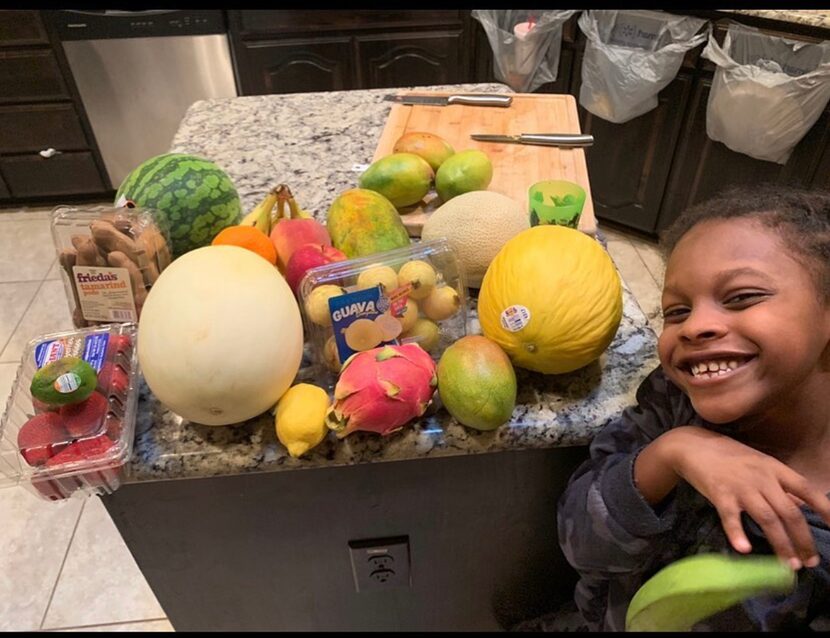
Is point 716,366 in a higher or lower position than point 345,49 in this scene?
higher

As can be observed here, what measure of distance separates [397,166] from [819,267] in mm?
531

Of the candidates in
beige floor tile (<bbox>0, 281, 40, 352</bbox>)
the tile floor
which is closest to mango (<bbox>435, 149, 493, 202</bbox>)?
the tile floor

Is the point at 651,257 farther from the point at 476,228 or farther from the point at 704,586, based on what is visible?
the point at 704,586

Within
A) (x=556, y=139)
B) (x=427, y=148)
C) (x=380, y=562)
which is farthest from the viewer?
(x=556, y=139)

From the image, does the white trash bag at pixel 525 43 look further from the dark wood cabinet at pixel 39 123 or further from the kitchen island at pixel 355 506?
the dark wood cabinet at pixel 39 123

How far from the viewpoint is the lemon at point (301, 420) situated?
588mm

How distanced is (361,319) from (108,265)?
291 mm

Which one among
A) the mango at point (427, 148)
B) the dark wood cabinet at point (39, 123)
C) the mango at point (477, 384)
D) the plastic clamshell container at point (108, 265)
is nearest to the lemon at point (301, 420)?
the mango at point (477, 384)

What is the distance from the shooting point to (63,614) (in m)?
1.32

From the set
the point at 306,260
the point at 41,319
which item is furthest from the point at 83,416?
the point at 41,319

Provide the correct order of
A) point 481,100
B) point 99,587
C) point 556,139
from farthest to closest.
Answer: point 99,587 < point 481,100 < point 556,139

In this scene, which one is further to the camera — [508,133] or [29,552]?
[29,552]

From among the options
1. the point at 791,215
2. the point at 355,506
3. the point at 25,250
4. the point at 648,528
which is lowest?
the point at 25,250

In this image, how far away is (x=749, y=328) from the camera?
54cm
